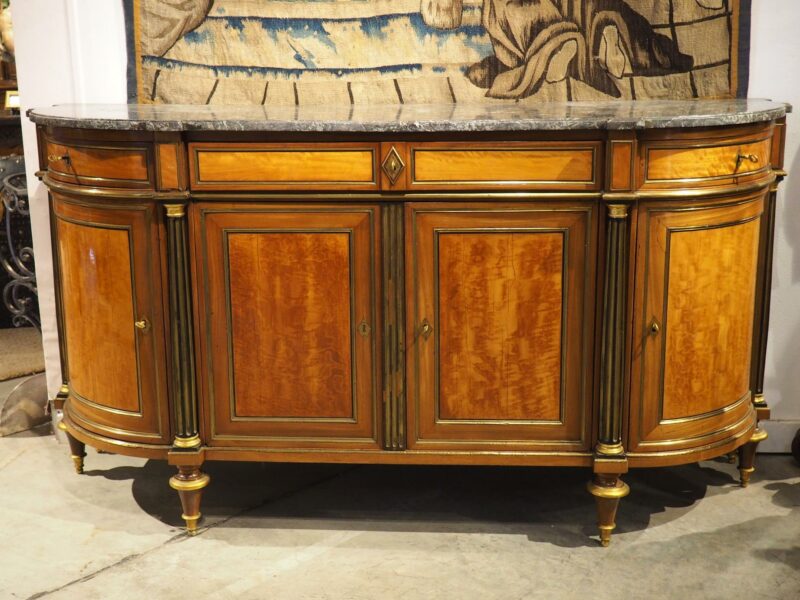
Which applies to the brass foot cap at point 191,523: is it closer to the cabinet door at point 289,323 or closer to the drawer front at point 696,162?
the cabinet door at point 289,323

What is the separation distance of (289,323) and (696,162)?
45.5 inches

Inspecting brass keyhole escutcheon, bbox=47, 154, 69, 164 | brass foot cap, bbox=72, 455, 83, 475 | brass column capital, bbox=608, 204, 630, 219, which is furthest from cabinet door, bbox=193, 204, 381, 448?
brass foot cap, bbox=72, 455, 83, 475

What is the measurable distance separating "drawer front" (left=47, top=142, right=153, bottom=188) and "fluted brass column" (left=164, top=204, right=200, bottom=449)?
116 mm

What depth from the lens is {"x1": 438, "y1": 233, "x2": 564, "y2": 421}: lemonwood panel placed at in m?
2.63

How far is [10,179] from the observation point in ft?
12.3

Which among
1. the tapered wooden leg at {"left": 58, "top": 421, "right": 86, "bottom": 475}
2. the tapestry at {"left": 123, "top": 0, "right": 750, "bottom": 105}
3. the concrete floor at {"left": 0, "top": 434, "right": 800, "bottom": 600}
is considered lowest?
the concrete floor at {"left": 0, "top": 434, "right": 800, "bottom": 600}

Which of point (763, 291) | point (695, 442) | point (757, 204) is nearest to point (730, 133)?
point (757, 204)

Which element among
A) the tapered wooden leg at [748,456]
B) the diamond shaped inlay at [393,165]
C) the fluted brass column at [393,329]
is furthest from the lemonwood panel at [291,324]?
the tapered wooden leg at [748,456]

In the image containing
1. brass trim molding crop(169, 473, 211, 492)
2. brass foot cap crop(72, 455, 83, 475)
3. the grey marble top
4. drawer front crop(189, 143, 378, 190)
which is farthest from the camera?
brass foot cap crop(72, 455, 83, 475)

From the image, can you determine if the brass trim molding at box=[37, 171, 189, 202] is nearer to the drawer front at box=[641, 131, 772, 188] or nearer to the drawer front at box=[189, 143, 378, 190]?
the drawer front at box=[189, 143, 378, 190]

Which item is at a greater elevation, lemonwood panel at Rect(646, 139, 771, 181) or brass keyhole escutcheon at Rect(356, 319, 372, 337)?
lemonwood panel at Rect(646, 139, 771, 181)

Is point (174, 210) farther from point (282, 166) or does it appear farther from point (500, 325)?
point (500, 325)

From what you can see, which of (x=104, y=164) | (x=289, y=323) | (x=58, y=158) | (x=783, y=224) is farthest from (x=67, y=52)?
(x=783, y=224)

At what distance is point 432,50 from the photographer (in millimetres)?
3178
